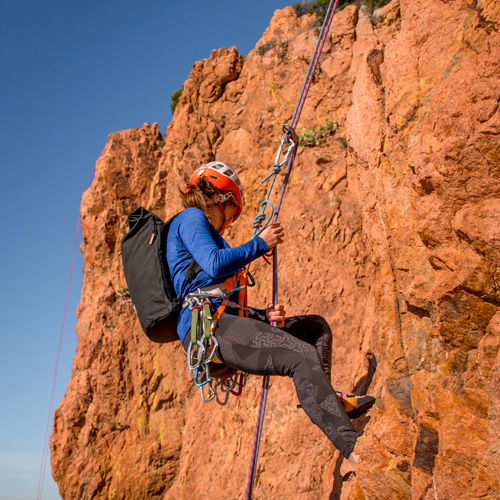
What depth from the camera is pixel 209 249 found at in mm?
3660

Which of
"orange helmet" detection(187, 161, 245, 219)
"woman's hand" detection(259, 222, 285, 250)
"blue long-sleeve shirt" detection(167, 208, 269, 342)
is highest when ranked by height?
"orange helmet" detection(187, 161, 245, 219)

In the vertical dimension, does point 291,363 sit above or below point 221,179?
below

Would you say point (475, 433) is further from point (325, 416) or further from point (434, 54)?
point (434, 54)

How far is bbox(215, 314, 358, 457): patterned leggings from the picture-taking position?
3207mm

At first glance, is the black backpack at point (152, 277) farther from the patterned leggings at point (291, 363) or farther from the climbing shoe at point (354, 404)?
the climbing shoe at point (354, 404)

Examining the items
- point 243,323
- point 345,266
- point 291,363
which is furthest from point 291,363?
point 345,266

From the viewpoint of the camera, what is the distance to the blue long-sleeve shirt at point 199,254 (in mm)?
3611

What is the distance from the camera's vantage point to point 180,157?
987cm

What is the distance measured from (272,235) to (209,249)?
1.96 feet

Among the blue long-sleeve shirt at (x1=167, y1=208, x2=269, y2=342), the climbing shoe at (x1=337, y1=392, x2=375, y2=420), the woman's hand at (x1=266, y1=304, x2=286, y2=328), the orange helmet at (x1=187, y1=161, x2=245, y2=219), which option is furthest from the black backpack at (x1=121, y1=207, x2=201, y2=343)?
the climbing shoe at (x1=337, y1=392, x2=375, y2=420)

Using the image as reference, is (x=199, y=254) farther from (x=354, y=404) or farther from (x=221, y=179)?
(x=354, y=404)

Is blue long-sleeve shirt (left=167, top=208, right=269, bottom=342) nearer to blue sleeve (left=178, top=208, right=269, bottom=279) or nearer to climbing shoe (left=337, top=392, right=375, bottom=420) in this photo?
blue sleeve (left=178, top=208, right=269, bottom=279)

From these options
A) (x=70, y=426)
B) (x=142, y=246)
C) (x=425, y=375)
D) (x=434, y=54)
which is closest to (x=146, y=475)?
(x=70, y=426)

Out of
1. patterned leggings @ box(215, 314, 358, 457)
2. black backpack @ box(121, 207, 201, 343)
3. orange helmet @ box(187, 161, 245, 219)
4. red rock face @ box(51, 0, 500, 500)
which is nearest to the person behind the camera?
red rock face @ box(51, 0, 500, 500)
